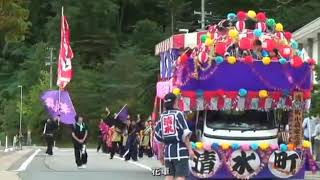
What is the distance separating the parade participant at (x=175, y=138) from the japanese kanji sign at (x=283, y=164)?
2.90 m

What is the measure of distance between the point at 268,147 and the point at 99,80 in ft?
A: 183

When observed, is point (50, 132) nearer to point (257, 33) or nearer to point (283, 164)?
point (257, 33)

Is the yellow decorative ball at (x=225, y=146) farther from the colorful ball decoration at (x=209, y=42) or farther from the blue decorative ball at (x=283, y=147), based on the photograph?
the colorful ball decoration at (x=209, y=42)

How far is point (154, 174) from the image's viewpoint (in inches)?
750

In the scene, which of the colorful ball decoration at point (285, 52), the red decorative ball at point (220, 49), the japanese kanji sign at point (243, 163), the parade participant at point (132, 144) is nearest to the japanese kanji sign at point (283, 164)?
the japanese kanji sign at point (243, 163)

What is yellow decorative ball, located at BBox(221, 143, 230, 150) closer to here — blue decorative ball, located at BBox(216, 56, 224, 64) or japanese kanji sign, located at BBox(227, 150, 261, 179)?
japanese kanji sign, located at BBox(227, 150, 261, 179)

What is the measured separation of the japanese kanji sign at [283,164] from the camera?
574 inches

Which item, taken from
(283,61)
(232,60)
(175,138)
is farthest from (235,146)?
(175,138)

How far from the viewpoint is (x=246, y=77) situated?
15133 millimetres

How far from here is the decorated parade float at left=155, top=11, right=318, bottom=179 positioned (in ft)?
47.6

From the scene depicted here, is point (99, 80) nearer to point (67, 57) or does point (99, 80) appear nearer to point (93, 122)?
point (93, 122)

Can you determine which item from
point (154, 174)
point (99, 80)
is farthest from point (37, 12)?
point (154, 174)

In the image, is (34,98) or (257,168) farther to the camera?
(34,98)

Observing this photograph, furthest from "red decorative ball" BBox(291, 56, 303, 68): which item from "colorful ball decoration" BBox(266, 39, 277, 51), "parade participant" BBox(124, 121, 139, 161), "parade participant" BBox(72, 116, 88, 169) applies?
"parade participant" BBox(124, 121, 139, 161)
